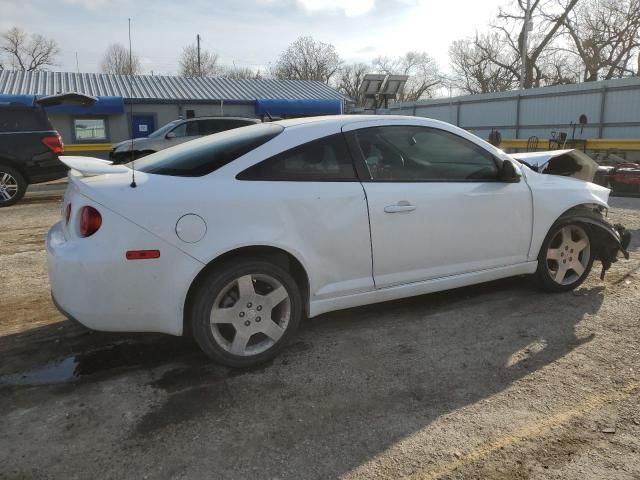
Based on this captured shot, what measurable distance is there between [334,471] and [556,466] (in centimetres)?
101

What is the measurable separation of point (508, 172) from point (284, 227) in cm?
187

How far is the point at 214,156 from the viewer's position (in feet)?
11.1

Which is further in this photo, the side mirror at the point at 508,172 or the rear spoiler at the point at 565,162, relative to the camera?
the rear spoiler at the point at 565,162

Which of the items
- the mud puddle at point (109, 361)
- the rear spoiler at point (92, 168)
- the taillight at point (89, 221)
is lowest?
the mud puddle at point (109, 361)

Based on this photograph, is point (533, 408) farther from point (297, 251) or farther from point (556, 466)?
point (297, 251)

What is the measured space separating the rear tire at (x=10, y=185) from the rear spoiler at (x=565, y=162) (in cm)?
920

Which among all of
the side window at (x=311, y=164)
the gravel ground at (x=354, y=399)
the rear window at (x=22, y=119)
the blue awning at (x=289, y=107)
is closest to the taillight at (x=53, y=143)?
the rear window at (x=22, y=119)

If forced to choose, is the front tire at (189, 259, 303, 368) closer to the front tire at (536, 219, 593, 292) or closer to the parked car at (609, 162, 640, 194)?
the front tire at (536, 219, 593, 292)

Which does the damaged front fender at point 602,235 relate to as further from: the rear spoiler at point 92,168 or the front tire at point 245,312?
the rear spoiler at point 92,168

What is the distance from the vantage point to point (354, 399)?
2969mm

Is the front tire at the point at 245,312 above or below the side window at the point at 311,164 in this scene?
below

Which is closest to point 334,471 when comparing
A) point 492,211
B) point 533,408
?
point 533,408

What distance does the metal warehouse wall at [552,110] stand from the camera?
17.8 metres

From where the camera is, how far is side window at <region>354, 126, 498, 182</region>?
145 inches
